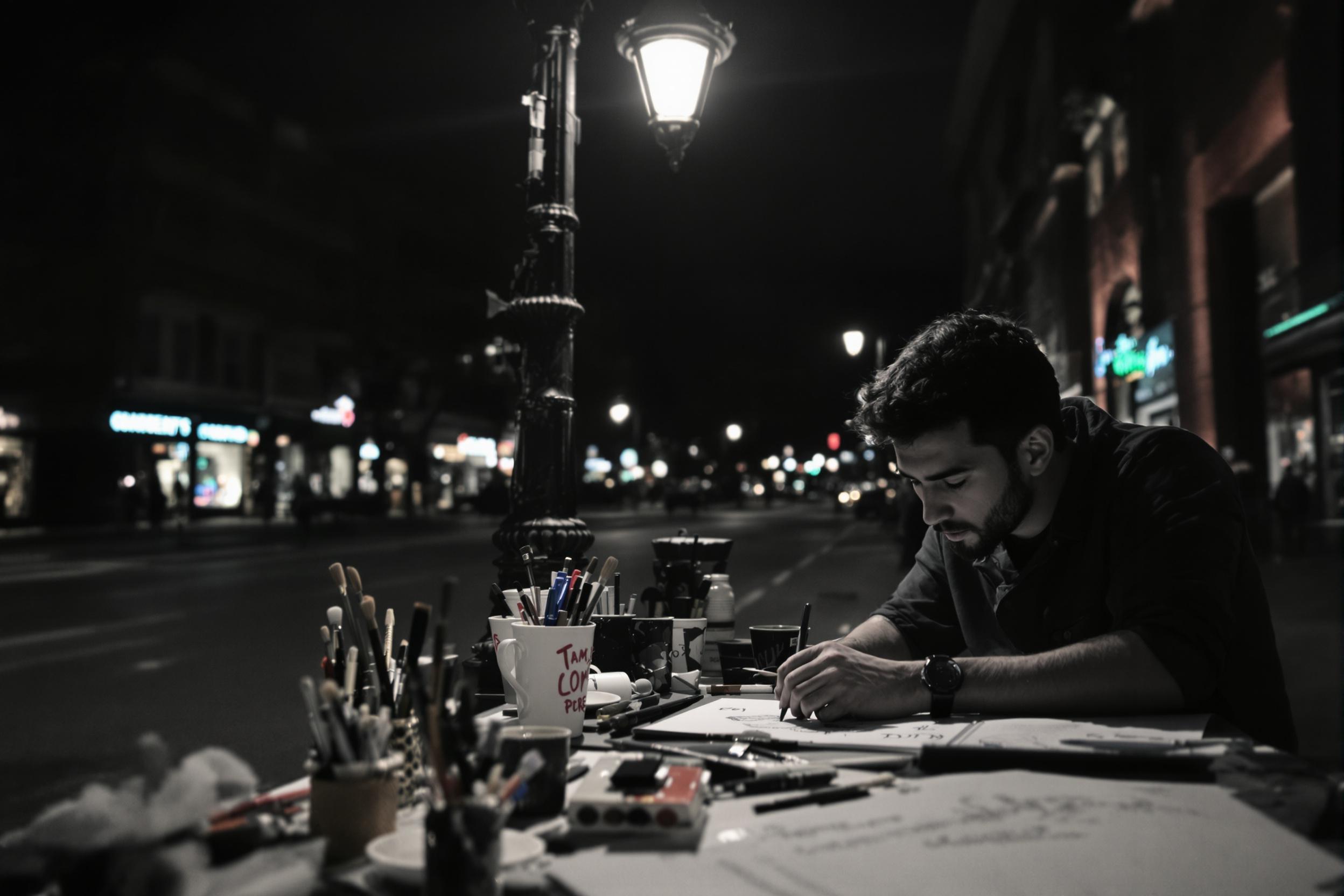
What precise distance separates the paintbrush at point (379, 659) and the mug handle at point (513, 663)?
1.13 ft

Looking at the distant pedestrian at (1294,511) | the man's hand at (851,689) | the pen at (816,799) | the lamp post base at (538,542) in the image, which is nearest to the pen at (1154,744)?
the man's hand at (851,689)

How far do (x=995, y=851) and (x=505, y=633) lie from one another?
5.16 ft

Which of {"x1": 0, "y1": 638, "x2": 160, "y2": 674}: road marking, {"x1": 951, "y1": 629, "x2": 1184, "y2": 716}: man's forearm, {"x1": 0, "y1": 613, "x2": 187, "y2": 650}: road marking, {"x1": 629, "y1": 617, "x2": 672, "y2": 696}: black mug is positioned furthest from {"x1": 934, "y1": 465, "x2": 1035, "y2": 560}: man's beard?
{"x1": 0, "y1": 613, "x2": 187, "y2": 650}: road marking

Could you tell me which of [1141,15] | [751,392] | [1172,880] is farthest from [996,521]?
[751,392]

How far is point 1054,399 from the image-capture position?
257 centimetres

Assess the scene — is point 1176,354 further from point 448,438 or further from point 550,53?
point 448,438

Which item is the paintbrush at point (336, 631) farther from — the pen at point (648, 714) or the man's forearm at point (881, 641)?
the man's forearm at point (881, 641)

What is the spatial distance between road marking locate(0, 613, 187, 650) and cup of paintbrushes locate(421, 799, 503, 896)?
10481mm

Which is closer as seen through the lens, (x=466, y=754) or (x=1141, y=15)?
(x=466, y=754)

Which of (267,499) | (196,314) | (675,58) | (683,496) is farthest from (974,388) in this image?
(683,496)

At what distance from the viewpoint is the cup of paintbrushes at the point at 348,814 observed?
1435mm

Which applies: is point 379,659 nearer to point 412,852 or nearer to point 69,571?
point 412,852

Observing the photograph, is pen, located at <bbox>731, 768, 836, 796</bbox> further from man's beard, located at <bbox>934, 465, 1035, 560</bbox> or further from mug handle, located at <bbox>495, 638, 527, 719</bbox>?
man's beard, located at <bbox>934, 465, 1035, 560</bbox>

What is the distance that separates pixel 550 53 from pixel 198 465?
3451cm
